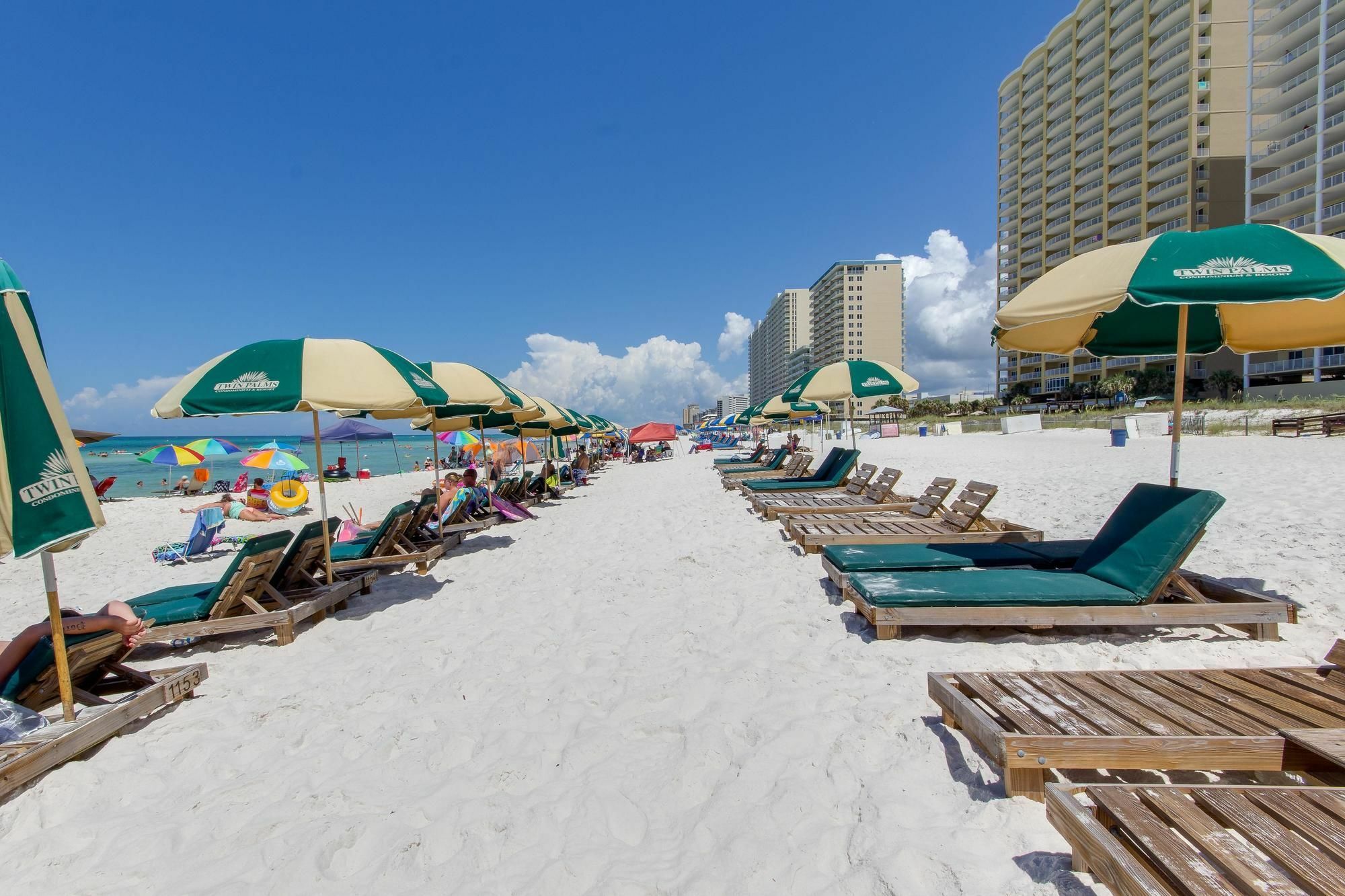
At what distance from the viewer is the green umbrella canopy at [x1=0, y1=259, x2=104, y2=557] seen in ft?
7.82

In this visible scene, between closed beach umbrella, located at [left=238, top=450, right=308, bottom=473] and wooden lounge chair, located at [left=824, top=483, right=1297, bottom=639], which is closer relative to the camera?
wooden lounge chair, located at [left=824, top=483, right=1297, bottom=639]

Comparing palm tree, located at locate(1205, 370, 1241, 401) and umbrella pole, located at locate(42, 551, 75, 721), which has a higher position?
palm tree, located at locate(1205, 370, 1241, 401)

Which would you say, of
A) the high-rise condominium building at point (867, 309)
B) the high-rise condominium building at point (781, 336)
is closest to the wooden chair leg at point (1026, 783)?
the high-rise condominium building at point (867, 309)

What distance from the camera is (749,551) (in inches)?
269

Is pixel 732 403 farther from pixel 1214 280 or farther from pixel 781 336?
pixel 1214 280

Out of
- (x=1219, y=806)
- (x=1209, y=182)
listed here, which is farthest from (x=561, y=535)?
(x=1209, y=182)

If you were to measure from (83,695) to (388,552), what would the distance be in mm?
3402

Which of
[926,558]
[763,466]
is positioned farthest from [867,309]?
[926,558]

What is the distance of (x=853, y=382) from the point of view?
9586mm

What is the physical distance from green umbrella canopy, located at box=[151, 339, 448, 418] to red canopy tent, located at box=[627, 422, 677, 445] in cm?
2074

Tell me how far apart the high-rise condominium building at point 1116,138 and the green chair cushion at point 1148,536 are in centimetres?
4885

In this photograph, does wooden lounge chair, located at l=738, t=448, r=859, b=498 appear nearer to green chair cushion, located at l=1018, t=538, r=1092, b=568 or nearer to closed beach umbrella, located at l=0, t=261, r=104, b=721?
green chair cushion, located at l=1018, t=538, r=1092, b=568

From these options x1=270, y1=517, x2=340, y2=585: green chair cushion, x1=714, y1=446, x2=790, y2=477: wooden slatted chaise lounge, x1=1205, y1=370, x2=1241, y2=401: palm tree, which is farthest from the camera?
x1=1205, y1=370, x2=1241, y2=401: palm tree

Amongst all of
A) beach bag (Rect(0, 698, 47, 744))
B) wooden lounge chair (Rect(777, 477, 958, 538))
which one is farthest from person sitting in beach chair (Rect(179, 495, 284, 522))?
wooden lounge chair (Rect(777, 477, 958, 538))
